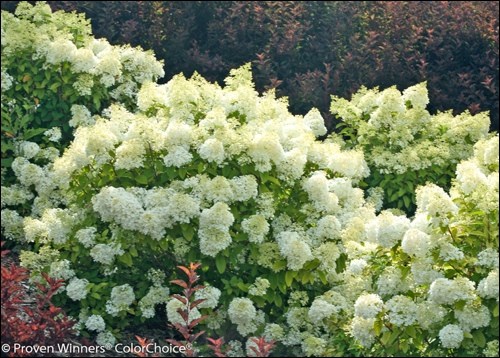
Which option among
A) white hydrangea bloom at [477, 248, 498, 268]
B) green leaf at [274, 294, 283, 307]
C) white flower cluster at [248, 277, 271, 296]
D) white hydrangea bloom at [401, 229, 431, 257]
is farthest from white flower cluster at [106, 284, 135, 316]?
white hydrangea bloom at [477, 248, 498, 268]

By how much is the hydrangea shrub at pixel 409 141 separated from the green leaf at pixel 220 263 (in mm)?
1866

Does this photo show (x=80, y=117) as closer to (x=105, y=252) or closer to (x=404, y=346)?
(x=105, y=252)

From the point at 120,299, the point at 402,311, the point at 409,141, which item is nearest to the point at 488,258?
the point at 402,311

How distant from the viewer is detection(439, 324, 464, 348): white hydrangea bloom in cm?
527

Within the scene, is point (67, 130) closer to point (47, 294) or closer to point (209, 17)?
point (47, 294)

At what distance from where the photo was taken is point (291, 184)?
20.7 feet

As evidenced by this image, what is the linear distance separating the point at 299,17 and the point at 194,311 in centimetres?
482

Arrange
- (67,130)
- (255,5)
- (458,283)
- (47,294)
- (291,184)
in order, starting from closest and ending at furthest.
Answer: (458,283), (47,294), (291,184), (67,130), (255,5)

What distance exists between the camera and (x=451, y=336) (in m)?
5.28

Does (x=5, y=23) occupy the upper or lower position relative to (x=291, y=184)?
upper

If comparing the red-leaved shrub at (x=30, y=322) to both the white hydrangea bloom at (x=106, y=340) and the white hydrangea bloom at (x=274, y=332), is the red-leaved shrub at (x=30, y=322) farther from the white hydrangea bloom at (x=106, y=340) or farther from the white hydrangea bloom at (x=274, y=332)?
the white hydrangea bloom at (x=274, y=332)

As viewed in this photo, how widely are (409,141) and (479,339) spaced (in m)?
2.56

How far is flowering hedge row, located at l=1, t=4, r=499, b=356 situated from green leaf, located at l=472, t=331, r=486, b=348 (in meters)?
0.01

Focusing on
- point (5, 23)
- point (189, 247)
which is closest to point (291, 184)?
point (189, 247)
